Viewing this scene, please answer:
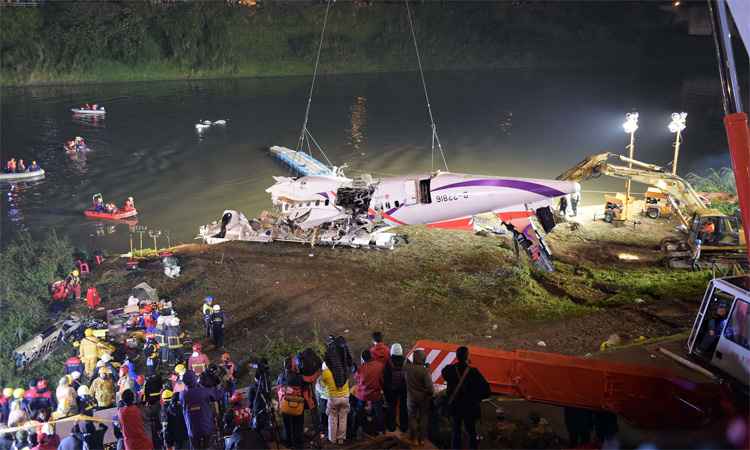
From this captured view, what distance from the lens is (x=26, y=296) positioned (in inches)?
853

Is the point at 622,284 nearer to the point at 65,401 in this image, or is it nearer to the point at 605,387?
the point at 605,387

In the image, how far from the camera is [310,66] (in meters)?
80.6

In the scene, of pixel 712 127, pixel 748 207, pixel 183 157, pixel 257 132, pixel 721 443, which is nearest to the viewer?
pixel 721 443

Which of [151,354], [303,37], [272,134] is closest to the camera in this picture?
[151,354]

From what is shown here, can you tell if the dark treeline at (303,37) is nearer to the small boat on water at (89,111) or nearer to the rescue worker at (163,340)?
the small boat on water at (89,111)

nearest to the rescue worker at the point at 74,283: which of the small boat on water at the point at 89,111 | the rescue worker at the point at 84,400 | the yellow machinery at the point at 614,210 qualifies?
the rescue worker at the point at 84,400

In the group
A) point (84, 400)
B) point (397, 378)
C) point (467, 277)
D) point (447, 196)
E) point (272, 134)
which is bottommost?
point (467, 277)

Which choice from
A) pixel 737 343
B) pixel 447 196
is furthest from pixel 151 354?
pixel 737 343

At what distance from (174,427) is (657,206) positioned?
25.3 metres

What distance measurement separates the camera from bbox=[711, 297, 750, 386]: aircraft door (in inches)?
425

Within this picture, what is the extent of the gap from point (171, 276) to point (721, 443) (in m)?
21.6

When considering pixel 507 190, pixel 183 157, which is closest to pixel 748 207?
pixel 507 190

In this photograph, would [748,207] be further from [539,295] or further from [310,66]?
[310,66]

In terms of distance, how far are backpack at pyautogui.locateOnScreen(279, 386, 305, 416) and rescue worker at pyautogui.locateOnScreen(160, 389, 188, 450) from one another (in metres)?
1.67
